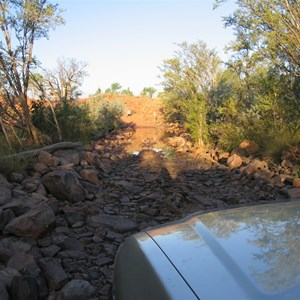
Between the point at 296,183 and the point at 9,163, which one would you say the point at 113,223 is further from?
the point at 296,183

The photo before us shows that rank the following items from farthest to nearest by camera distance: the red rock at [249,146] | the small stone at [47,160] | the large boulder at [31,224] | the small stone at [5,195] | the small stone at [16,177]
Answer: the red rock at [249,146] < the small stone at [47,160] < the small stone at [16,177] < the small stone at [5,195] < the large boulder at [31,224]

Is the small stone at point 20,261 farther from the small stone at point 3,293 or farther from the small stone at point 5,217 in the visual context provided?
the small stone at point 5,217

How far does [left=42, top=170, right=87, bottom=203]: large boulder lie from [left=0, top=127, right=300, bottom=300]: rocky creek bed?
2cm

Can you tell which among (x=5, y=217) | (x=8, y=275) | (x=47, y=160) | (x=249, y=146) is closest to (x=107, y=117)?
(x=249, y=146)

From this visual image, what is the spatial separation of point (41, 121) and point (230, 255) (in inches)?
424

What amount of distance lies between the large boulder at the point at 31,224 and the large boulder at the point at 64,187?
133cm

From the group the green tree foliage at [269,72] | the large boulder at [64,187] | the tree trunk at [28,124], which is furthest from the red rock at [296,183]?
the tree trunk at [28,124]

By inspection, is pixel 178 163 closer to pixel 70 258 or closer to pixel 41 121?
pixel 41 121

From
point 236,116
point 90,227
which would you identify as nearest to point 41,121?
point 236,116

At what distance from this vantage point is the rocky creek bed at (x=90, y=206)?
3457 millimetres

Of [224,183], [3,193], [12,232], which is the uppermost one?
[3,193]

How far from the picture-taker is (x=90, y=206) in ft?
18.5

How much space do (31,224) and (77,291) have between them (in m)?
1.33

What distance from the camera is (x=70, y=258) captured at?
12.9ft
